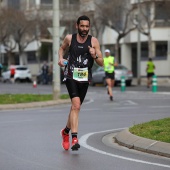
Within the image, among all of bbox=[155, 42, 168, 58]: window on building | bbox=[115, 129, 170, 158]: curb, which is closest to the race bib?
bbox=[115, 129, 170, 158]: curb

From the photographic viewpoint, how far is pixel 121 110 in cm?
1930

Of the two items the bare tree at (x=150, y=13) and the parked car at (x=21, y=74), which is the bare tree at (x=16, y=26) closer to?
the parked car at (x=21, y=74)

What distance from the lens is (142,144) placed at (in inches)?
422

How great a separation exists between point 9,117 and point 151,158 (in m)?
8.09

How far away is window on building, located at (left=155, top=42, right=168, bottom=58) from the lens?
5475 cm

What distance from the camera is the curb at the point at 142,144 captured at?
395 inches

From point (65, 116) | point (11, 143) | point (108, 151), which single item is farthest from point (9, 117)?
point (108, 151)

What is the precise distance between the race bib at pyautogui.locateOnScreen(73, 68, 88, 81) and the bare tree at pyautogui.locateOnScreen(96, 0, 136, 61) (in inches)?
1612

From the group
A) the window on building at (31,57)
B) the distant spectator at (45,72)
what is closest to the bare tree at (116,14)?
the distant spectator at (45,72)

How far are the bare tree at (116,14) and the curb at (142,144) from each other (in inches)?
1567

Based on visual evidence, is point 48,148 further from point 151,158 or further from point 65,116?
point 65,116

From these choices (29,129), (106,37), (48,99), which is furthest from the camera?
(106,37)

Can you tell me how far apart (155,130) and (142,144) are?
0.99 m

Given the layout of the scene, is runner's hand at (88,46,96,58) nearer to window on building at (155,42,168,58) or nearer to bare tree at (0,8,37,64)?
window on building at (155,42,168,58)
